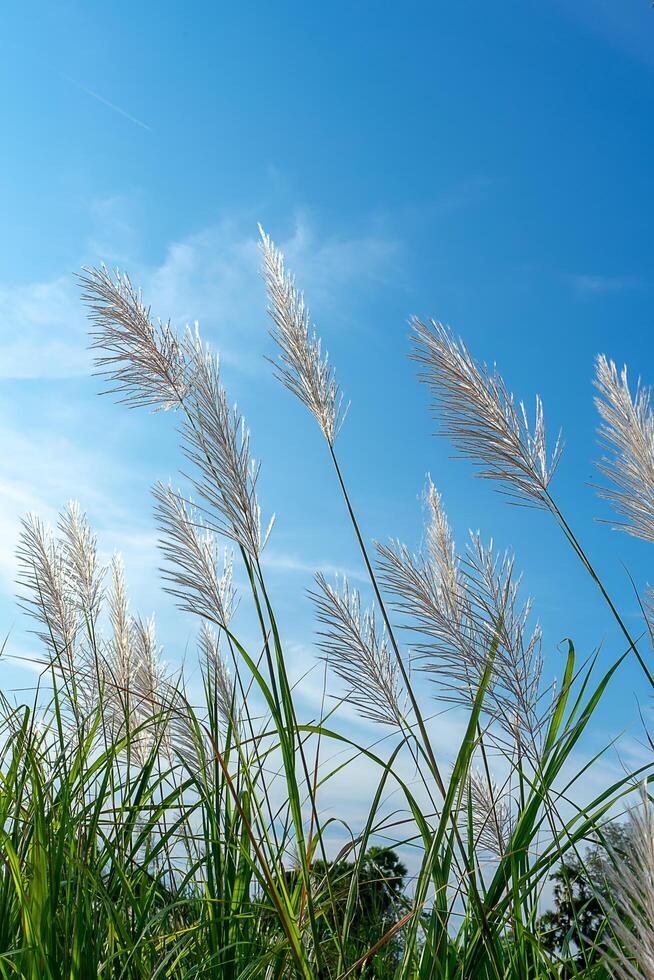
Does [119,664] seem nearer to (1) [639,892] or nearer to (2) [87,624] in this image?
(2) [87,624]

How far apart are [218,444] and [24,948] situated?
118cm

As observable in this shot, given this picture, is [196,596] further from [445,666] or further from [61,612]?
[61,612]

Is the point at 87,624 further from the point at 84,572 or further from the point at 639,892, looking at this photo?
the point at 639,892

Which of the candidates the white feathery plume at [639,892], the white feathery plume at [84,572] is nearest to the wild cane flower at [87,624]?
the white feathery plume at [84,572]

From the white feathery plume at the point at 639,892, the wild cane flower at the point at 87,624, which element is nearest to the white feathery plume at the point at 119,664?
the wild cane flower at the point at 87,624

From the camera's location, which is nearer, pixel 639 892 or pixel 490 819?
pixel 639 892

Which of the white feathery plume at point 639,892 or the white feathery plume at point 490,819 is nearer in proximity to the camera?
the white feathery plume at point 639,892

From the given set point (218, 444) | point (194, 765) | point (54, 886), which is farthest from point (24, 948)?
point (218, 444)

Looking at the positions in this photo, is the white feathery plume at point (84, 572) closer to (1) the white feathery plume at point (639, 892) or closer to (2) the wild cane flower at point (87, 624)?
(2) the wild cane flower at point (87, 624)

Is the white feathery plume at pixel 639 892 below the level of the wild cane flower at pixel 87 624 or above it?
below

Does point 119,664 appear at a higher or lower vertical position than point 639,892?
higher

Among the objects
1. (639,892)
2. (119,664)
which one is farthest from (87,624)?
(639,892)

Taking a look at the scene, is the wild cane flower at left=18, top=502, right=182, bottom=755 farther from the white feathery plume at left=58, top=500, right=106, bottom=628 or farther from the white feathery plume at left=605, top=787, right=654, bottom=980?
the white feathery plume at left=605, top=787, right=654, bottom=980

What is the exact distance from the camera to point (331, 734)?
2.10 meters
